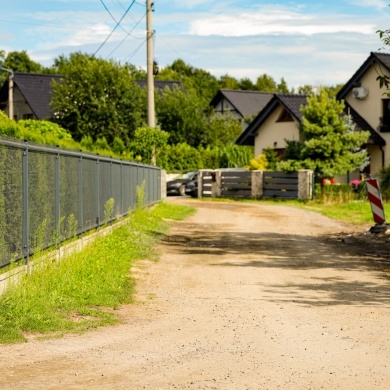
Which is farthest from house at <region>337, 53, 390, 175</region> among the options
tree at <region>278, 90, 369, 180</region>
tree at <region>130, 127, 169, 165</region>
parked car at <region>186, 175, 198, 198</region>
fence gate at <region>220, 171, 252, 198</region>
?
tree at <region>130, 127, 169, 165</region>

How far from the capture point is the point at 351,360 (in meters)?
8.15

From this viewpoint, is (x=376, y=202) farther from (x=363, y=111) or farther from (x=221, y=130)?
(x=221, y=130)

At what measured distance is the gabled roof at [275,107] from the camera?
48897 millimetres

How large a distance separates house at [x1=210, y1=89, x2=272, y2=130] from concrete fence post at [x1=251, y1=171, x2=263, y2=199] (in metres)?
40.1

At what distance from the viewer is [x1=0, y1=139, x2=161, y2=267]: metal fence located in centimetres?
1095

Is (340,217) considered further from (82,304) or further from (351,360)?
(351,360)

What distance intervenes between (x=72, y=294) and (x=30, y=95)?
5834 centimetres

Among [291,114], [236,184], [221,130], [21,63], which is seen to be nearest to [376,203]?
[236,184]

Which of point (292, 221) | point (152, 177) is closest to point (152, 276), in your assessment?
point (292, 221)

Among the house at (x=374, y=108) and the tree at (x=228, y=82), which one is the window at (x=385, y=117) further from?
the tree at (x=228, y=82)

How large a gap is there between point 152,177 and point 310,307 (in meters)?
22.2

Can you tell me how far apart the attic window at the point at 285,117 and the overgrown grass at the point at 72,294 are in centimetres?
3340

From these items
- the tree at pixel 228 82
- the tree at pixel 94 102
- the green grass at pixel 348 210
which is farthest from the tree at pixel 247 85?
the green grass at pixel 348 210

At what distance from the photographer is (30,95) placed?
6825 cm
